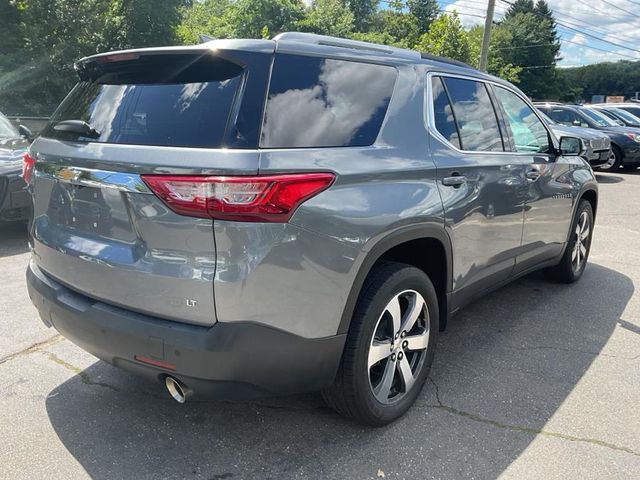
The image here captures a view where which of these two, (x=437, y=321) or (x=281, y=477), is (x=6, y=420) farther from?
(x=437, y=321)

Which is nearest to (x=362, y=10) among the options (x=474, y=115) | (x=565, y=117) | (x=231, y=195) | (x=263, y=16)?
(x=263, y=16)

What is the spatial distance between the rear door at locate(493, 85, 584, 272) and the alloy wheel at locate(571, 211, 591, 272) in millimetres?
523

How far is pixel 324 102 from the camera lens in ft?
8.02

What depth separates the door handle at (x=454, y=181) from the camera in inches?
118

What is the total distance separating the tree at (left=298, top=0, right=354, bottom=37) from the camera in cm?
3353

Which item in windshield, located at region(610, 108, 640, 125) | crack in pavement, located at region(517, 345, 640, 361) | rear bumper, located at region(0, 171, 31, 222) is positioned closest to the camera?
crack in pavement, located at region(517, 345, 640, 361)

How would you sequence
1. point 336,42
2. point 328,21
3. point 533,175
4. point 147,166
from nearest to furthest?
point 147,166
point 336,42
point 533,175
point 328,21

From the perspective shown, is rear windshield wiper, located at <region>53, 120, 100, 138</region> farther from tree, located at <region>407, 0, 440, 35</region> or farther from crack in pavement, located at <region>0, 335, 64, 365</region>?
tree, located at <region>407, 0, 440, 35</region>

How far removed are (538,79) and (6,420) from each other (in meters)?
→ 70.0

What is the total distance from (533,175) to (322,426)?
234cm

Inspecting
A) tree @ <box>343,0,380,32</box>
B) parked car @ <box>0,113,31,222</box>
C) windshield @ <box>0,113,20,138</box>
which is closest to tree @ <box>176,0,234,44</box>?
parked car @ <box>0,113,31,222</box>

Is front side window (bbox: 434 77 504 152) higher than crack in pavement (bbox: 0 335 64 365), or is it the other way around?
front side window (bbox: 434 77 504 152)

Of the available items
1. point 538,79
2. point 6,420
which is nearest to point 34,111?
point 6,420

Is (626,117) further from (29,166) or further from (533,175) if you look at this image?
(29,166)
